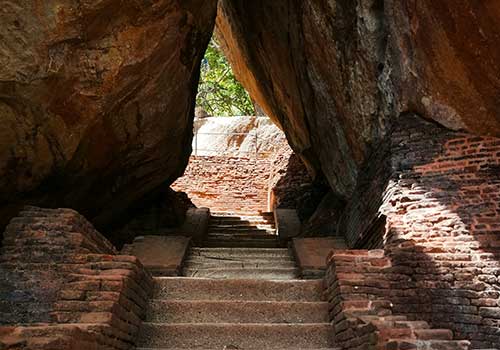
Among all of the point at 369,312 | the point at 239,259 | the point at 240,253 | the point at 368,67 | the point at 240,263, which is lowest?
the point at 240,253

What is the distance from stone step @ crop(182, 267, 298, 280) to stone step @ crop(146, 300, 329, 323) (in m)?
1.53

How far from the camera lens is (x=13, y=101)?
4914 millimetres

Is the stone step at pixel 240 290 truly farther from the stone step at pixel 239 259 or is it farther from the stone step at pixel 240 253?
the stone step at pixel 240 253

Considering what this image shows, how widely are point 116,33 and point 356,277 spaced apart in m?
3.82

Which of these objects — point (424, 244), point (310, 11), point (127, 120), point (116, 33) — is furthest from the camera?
point (310, 11)

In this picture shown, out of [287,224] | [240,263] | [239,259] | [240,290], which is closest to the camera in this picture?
[240,290]

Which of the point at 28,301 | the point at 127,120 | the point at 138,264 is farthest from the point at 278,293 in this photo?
the point at 127,120

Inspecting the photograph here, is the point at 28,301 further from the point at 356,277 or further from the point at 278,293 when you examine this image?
the point at 356,277

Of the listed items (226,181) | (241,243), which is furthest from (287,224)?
(226,181)

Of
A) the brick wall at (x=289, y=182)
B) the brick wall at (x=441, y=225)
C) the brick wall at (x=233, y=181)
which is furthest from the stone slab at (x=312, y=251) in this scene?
the brick wall at (x=233, y=181)

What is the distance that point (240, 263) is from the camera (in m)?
6.91

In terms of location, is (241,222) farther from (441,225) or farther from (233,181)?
(441,225)

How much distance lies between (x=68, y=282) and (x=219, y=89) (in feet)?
68.7

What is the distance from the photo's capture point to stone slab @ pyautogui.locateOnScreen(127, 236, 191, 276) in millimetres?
6465
